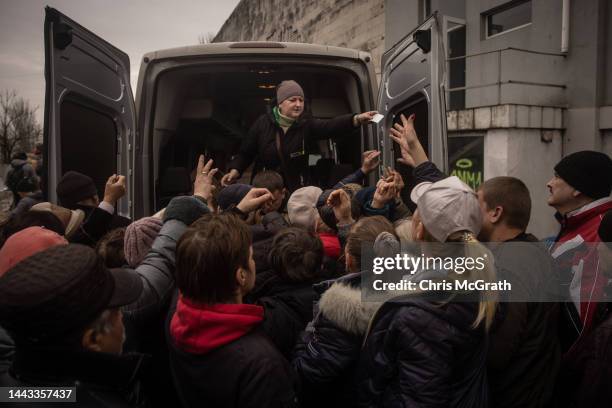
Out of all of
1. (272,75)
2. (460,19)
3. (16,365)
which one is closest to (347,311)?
(16,365)

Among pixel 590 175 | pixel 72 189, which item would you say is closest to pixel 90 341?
pixel 72 189

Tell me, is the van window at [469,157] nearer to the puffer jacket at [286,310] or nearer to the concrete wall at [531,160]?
the concrete wall at [531,160]

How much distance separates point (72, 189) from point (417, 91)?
224cm

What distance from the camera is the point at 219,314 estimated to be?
1.26 m

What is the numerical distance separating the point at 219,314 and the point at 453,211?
770 mm

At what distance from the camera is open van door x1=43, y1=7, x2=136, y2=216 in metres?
2.66

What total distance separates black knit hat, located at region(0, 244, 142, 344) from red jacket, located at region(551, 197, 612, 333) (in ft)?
5.10

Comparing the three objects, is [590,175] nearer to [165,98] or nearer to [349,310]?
[349,310]

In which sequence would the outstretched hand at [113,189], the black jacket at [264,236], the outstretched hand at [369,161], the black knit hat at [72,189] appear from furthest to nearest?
the outstretched hand at [369,161] < the black knit hat at [72,189] < the outstretched hand at [113,189] < the black jacket at [264,236]

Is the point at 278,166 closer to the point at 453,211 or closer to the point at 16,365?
the point at 453,211

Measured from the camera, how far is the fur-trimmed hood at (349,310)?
1.45 metres

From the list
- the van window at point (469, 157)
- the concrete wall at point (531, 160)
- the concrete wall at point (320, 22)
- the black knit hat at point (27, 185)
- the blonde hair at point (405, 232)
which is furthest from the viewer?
the concrete wall at point (320, 22)

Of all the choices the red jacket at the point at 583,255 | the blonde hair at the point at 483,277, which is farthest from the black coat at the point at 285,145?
the blonde hair at the point at 483,277

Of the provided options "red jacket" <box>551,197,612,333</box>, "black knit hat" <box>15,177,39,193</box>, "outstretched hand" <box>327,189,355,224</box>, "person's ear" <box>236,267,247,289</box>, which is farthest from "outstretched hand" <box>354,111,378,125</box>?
"black knit hat" <box>15,177,39,193</box>
